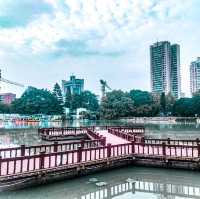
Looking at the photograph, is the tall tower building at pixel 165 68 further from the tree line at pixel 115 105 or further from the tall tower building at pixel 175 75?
the tree line at pixel 115 105

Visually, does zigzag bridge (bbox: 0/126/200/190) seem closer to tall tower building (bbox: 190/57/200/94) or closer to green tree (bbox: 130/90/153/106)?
green tree (bbox: 130/90/153/106)

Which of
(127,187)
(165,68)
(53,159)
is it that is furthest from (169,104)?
(53,159)

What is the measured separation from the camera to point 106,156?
13.1 meters

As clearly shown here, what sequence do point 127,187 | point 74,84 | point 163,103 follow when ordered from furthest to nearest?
point 74,84
point 163,103
point 127,187

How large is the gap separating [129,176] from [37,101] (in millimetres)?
79718

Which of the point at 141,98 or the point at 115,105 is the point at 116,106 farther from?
the point at 141,98

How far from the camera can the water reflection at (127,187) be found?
983cm

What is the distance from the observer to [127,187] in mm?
11047

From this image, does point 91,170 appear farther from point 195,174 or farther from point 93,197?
point 195,174

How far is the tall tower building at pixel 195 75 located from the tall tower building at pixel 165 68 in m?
7.69

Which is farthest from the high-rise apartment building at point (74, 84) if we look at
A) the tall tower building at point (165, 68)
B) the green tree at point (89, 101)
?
the green tree at point (89, 101)

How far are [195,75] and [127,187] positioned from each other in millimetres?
138323

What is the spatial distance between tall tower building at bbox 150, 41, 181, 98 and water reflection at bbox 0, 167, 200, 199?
127814 mm

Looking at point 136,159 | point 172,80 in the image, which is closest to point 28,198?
point 136,159
